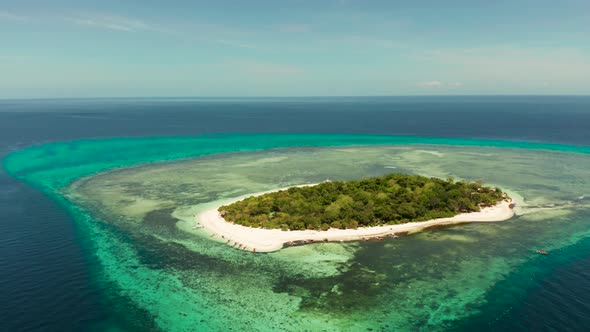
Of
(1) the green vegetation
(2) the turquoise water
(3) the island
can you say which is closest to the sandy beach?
(3) the island

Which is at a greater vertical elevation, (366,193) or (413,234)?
(366,193)

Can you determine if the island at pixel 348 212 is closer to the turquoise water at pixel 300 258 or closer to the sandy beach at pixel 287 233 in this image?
the sandy beach at pixel 287 233

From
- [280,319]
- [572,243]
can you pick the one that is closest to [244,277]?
[280,319]

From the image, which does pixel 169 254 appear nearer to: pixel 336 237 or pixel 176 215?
pixel 176 215

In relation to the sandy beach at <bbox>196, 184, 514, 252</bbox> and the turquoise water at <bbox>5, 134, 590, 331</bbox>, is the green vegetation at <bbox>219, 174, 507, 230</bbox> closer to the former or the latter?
the sandy beach at <bbox>196, 184, 514, 252</bbox>

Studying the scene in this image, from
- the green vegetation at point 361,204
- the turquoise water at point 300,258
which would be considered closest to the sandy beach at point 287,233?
the green vegetation at point 361,204

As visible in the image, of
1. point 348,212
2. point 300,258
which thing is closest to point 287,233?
point 300,258
